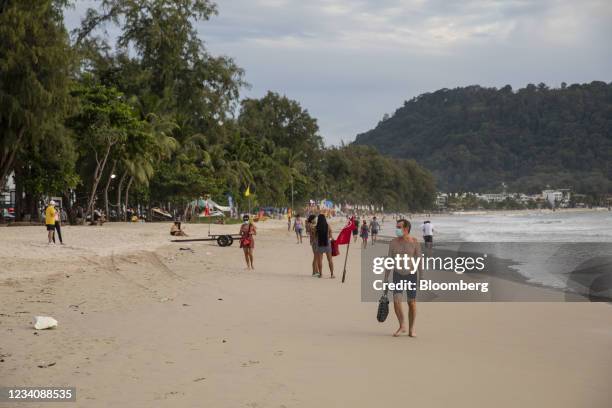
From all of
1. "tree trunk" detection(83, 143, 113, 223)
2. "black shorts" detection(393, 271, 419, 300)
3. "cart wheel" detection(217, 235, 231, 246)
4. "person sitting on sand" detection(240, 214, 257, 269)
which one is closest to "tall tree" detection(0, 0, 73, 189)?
"tree trunk" detection(83, 143, 113, 223)

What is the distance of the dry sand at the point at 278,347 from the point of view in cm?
616

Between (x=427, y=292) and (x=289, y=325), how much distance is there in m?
5.27

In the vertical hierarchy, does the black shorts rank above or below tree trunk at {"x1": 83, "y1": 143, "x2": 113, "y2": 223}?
below

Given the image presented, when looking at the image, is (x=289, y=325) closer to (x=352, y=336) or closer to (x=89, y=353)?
(x=352, y=336)

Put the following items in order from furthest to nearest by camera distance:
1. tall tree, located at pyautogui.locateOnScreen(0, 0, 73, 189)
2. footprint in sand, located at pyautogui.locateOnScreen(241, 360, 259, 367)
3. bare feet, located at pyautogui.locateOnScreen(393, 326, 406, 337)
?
tall tree, located at pyautogui.locateOnScreen(0, 0, 73, 189) → bare feet, located at pyautogui.locateOnScreen(393, 326, 406, 337) → footprint in sand, located at pyautogui.locateOnScreen(241, 360, 259, 367)

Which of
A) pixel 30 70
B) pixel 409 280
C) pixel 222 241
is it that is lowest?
pixel 222 241

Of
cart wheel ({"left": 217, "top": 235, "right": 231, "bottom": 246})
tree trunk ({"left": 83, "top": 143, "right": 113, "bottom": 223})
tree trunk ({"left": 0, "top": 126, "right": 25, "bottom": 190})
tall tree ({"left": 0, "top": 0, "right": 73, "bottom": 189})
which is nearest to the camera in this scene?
cart wheel ({"left": 217, "top": 235, "right": 231, "bottom": 246})

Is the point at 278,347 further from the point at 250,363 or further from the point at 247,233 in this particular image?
the point at 247,233

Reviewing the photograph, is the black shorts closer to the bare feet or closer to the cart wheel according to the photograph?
the bare feet

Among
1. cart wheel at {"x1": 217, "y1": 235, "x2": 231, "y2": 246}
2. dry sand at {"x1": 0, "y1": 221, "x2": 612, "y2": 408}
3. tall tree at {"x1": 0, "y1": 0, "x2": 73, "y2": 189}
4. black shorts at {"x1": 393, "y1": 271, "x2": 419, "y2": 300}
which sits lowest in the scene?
dry sand at {"x1": 0, "y1": 221, "x2": 612, "y2": 408}

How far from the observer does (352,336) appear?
29.4 ft

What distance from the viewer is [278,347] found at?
807 cm

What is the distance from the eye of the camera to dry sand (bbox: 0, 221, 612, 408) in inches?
243

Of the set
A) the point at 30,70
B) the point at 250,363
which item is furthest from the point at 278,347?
the point at 30,70
